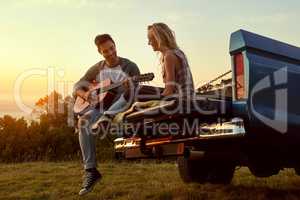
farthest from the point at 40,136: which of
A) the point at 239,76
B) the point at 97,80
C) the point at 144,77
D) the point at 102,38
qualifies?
the point at 239,76

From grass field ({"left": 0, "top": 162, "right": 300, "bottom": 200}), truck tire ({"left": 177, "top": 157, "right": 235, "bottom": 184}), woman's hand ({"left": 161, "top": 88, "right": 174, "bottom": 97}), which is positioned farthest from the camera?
truck tire ({"left": 177, "top": 157, "right": 235, "bottom": 184})

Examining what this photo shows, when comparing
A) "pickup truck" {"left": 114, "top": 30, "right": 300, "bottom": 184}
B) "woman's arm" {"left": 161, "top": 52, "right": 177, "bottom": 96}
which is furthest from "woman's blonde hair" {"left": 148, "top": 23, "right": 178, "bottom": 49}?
"pickup truck" {"left": 114, "top": 30, "right": 300, "bottom": 184}

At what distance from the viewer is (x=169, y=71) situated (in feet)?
15.4

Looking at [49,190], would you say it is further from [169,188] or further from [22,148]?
[22,148]

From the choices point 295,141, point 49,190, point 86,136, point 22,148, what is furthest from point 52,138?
point 295,141

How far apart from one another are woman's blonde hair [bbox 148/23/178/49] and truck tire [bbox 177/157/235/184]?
1828 millimetres

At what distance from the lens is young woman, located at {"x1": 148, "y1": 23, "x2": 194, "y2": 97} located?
4.65 m

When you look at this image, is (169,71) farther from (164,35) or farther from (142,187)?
(142,187)

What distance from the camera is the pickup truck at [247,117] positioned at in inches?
162

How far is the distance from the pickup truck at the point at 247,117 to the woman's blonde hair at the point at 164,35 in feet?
2.14

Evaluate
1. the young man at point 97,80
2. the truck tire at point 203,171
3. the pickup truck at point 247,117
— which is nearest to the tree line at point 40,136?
the truck tire at point 203,171

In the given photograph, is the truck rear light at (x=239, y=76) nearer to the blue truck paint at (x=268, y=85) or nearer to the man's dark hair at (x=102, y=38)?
the blue truck paint at (x=268, y=85)

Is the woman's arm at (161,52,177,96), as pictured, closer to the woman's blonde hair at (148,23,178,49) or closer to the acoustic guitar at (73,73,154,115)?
the woman's blonde hair at (148,23,178,49)

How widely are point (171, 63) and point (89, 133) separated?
1.09 metres
